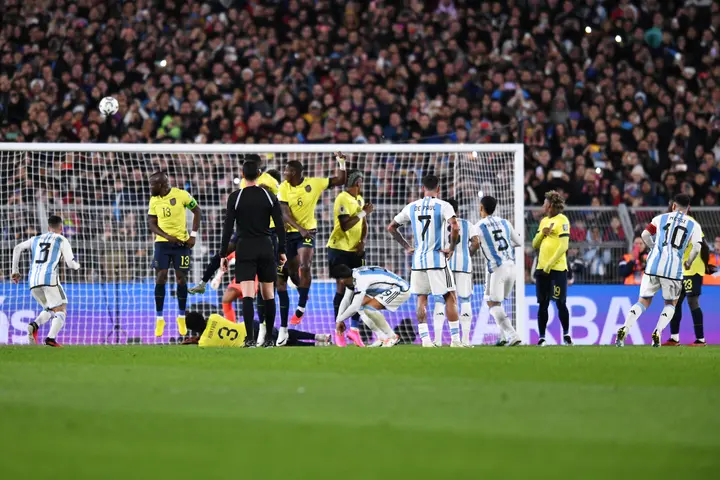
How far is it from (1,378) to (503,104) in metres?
16.8

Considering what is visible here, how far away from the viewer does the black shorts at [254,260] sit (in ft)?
42.8

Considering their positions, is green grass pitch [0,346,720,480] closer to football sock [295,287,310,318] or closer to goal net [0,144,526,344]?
football sock [295,287,310,318]

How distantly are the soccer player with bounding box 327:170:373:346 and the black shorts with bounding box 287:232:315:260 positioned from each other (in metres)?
0.46

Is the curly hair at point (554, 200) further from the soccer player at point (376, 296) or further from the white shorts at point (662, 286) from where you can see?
the soccer player at point (376, 296)

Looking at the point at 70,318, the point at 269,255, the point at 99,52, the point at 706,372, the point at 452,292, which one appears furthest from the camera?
the point at 99,52

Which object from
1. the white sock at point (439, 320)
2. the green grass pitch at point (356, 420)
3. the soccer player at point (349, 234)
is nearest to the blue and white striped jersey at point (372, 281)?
the white sock at point (439, 320)

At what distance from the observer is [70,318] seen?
1767cm

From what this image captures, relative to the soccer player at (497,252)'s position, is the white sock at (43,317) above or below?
below

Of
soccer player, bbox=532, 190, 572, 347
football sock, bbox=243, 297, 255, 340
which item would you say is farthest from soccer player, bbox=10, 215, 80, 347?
soccer player, bbox=532, 190, 572, 347

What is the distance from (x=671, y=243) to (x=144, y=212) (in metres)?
8.20

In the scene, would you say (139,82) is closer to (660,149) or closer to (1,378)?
(660,149)

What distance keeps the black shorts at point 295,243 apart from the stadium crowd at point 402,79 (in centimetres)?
640

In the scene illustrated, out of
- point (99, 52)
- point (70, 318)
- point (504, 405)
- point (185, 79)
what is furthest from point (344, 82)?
point (504, 405)

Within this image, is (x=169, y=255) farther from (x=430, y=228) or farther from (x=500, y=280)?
(x=500, y=280)
